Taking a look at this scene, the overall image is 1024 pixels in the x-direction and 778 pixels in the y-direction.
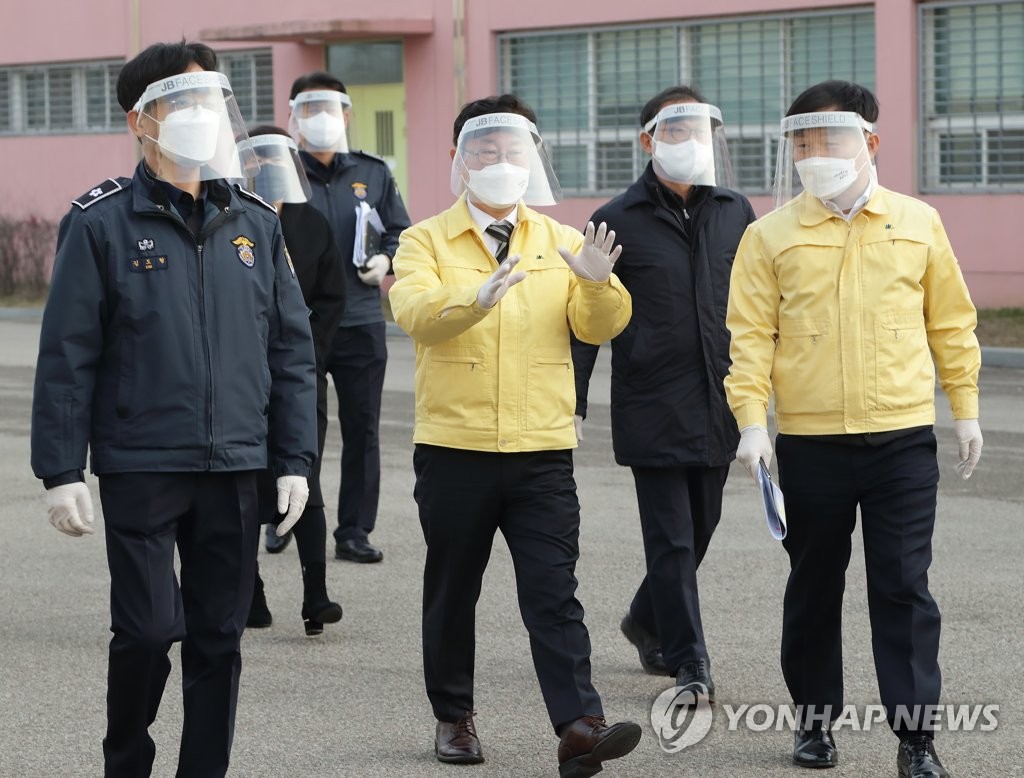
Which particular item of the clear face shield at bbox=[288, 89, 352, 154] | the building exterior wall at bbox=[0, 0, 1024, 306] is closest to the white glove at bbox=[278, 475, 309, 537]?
the clear face shield at bbox=[288, 89, 352, 154]

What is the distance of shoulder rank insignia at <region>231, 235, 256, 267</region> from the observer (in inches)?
187

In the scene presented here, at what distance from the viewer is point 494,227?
552 cm

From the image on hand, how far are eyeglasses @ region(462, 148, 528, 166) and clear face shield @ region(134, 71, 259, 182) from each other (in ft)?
2.96

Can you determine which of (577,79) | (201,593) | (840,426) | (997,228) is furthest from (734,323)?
(577,79)

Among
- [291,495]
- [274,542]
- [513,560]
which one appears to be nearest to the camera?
[291,495]

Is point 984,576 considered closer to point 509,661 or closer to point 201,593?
point 509,661

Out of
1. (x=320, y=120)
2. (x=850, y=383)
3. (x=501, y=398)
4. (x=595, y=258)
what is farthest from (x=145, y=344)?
(x=320, y=120)

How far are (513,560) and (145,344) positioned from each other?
4.52ft

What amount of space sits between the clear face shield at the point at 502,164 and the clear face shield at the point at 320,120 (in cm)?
338

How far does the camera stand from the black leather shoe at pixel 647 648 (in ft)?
21.2

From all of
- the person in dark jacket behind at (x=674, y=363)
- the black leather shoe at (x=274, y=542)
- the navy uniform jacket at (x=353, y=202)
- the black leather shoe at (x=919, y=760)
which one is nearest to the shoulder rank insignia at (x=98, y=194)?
the person in dark jacket behind at (x=674, y=363)

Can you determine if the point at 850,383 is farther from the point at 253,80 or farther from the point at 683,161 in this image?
the point at 253,80

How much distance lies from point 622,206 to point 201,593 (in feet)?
7.71

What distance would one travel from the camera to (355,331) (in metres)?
8.56
